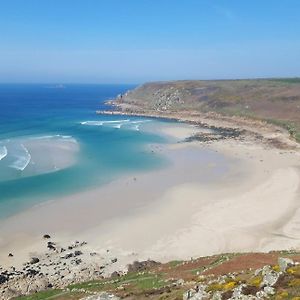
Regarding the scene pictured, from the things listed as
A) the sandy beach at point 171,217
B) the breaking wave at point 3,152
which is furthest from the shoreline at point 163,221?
the breaking wave at point 3,152

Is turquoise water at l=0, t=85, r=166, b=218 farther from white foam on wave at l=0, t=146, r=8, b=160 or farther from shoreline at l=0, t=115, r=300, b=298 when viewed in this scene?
shoreline at l=0, t=115, r=300, b=298

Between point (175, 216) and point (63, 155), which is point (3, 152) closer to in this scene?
point (63, 155)

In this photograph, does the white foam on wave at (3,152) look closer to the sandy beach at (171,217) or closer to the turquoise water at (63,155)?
the turquoise water at (63,155)

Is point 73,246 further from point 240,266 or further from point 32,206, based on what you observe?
point 240,266

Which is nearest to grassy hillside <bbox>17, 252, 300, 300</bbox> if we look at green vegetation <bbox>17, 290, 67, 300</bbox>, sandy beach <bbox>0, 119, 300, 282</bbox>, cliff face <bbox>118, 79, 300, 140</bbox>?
green vegetation <bbox>17, 290, 67, 300</bbox>

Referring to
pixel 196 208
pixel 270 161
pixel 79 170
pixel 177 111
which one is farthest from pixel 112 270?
pixel 177 111

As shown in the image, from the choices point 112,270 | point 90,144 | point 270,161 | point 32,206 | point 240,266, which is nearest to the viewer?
point 240,266

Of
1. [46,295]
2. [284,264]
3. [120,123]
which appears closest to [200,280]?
[284,264]
